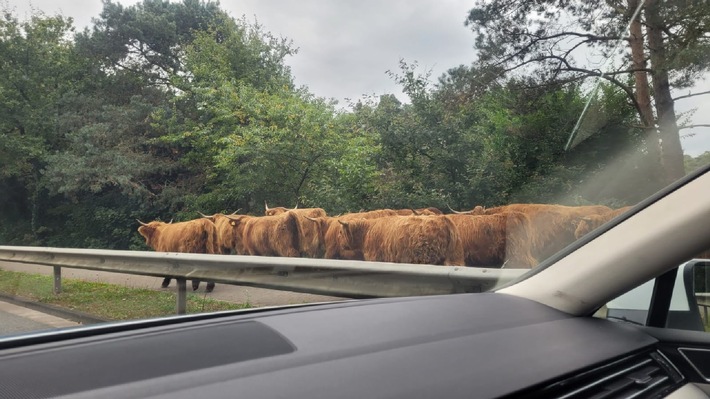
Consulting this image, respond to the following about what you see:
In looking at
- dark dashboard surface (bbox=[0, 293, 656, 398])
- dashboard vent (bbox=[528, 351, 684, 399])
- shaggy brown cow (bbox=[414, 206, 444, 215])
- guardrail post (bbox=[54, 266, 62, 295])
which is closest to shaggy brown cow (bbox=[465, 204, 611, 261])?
shaggy brown cow (bbox=[414, 206, 444, 215])

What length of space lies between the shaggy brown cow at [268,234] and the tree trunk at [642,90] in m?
4.70

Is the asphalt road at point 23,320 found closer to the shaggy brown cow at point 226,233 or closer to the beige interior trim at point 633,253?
the shaggy brown cow at point 226,233

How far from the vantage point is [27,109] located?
12.4ft

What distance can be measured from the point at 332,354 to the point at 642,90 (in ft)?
5.98

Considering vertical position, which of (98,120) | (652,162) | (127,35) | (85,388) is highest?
(127,35)

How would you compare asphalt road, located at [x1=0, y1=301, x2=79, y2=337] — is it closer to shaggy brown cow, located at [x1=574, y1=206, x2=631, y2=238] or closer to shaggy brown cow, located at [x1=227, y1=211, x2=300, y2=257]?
shaggy brown cow, located at [x1=227, y1=211, x2=300, y2=257]

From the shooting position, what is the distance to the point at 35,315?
4609 mm

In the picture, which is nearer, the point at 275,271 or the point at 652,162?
the point at 652,162

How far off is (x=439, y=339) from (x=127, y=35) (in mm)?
4085

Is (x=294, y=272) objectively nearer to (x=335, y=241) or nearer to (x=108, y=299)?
(x=108, y=299)

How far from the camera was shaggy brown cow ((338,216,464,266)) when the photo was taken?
5.57 meters

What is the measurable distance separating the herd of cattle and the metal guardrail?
1.18 feet

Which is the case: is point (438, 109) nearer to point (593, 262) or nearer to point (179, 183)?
point (179, 183)

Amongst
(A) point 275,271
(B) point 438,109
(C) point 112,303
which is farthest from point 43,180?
(B) point 438,109
